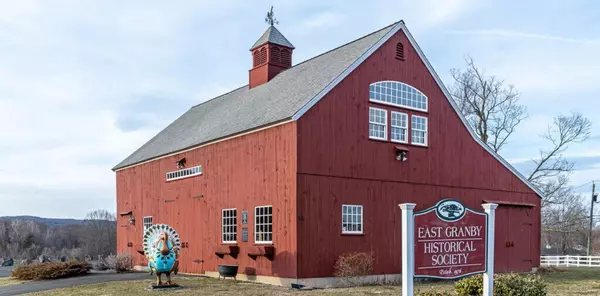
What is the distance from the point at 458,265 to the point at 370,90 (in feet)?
36.6

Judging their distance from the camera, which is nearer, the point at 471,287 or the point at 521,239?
the point at 471,287

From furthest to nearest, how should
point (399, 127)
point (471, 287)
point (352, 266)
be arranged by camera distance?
1. point (399, 127)
2. point (352, 266)
3. point (471, 287)

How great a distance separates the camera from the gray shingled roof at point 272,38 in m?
26.6

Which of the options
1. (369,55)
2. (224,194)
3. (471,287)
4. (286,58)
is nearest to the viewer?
(471,287)

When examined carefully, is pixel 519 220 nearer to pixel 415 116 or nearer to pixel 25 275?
pixel 415 116

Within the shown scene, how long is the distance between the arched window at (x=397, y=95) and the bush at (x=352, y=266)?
5.64m

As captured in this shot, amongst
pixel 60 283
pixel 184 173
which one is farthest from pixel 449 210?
pixel 184 173

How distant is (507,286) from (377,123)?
9858 mm

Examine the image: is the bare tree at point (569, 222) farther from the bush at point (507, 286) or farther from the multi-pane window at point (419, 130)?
the bush at point (507, 286)

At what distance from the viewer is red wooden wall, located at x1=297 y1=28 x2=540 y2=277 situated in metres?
18.6

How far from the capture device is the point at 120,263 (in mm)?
25688

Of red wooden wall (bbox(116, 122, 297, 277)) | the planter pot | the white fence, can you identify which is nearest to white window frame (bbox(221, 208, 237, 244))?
red wooden wall (bbox(116, 122, 297, 277))

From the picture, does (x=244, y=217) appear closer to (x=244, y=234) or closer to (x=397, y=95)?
(x=244, y=234)

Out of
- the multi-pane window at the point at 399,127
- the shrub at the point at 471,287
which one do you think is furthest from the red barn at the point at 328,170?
the shrub at the point at 471,287
